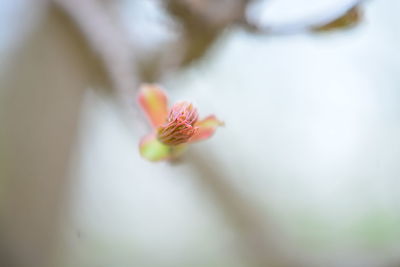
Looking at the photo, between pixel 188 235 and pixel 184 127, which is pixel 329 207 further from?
pixel 184 127

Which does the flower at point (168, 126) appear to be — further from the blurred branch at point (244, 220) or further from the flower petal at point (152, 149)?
the blurred branch at point (244, 220)

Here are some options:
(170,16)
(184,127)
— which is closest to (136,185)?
(170,16)

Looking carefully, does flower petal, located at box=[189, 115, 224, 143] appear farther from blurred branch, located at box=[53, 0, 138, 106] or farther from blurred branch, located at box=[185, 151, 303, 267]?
blurred branch, located at box=[185, 151, 303, 267]

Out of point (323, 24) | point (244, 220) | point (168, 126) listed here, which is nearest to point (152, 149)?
point (168, 126)

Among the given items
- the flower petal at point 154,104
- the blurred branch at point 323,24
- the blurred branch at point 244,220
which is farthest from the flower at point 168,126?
the blurred branch at point 244,220

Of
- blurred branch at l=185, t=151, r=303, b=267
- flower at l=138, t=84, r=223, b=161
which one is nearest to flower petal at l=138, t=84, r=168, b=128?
flower at l=138, t=84, r=223, b=161

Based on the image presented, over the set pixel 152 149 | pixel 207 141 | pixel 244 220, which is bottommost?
pixel 152 149

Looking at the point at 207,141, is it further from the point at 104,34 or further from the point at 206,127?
the point at 206,127
